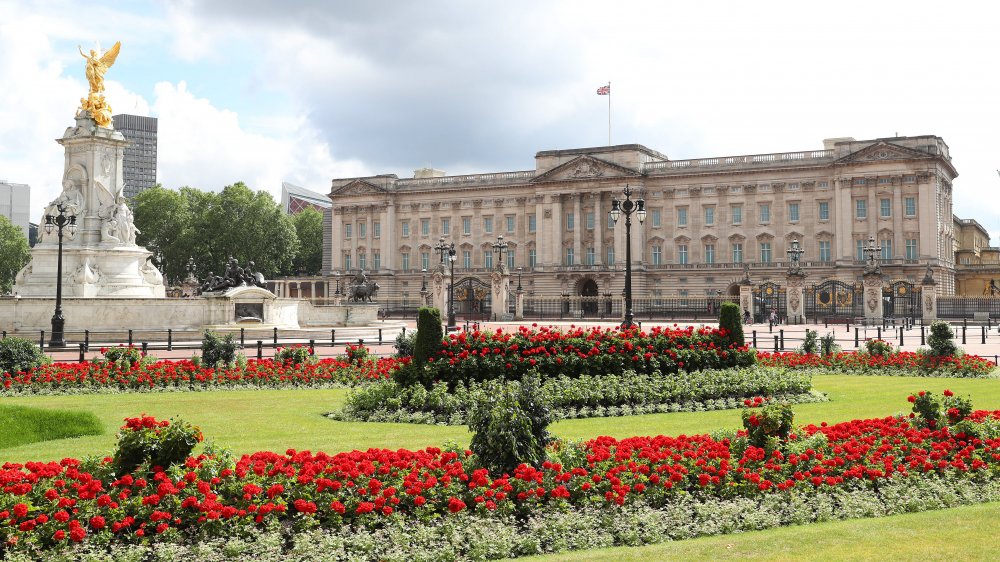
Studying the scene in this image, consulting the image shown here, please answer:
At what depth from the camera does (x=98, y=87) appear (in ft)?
123

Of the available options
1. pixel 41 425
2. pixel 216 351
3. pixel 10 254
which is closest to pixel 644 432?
pixel 41 425

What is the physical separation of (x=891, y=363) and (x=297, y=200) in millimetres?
130953

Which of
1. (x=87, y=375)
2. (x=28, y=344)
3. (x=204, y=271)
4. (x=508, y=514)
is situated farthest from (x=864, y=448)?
(x=204, y=271)

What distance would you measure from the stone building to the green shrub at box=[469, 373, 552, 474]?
235 ft

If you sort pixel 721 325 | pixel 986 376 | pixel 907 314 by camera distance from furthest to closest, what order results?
pixel 907 314 < pixel 986 376 < pixel 721 325

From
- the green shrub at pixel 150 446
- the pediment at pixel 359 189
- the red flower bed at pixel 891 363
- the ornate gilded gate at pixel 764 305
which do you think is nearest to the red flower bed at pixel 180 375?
the green shrub at pixel 150 446

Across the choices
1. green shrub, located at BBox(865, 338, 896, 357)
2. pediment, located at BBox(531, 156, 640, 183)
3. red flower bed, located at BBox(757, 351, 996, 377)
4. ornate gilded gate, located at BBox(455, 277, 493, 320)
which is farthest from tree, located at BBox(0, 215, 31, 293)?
green shrub, located at BBox(865, 338, 896, 357)

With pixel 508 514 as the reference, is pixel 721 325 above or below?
above

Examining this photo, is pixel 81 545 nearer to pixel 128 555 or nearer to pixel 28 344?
pixel 128 555

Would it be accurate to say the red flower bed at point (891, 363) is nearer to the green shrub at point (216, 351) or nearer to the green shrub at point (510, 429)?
the green shrub at point (216, 351)

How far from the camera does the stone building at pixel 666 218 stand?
7444 centimetres

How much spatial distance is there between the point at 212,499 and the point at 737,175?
3076 inches

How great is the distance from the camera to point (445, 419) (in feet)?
46.1

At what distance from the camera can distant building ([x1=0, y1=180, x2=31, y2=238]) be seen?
143750 mm
